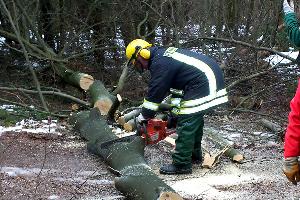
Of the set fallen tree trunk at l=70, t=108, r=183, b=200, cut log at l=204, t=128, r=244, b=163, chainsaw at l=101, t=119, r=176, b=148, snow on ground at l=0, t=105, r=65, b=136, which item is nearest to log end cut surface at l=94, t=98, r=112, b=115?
fallen tree trunk at l=70, t=108, r=183, b=200

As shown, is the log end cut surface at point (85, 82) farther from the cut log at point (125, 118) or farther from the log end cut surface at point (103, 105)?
the cut log at point (125, 118)

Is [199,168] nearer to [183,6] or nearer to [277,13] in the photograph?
[277,13]

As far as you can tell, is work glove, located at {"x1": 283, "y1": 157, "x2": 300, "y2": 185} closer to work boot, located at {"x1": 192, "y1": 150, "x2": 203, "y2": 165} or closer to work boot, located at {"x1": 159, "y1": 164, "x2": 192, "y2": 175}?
work boot, located at {"x1": 159, "y1": 164, "x2": 192, "y2": 175}

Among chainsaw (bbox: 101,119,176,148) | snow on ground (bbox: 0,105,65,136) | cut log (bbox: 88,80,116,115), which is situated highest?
chainsaw (bbox: 101,119,176,148)

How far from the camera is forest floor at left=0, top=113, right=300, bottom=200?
4445mm

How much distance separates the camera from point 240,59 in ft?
31.1

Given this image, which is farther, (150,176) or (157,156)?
(157,156)

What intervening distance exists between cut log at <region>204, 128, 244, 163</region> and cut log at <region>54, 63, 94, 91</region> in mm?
2471

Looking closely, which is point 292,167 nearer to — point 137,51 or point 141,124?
point 141,124

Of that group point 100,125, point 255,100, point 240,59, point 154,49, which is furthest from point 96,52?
point 154,49

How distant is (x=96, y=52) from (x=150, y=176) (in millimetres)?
7404

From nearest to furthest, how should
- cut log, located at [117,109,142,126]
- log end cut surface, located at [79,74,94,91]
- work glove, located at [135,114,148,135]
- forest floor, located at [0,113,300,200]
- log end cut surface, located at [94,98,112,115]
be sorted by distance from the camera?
forest floor, located at [0,113,300,200] < work glove, located at [135,114,148,135] < cut log, located at [117,109,142,126] < log end cut surface, located at [94,98,112,115] < log end cut surface, located at [79,74,94,91]

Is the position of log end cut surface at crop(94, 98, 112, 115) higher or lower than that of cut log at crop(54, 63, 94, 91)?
lower

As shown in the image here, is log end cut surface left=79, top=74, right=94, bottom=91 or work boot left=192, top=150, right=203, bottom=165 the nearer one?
work boot left=192, top=150, right=203, bottom=165
